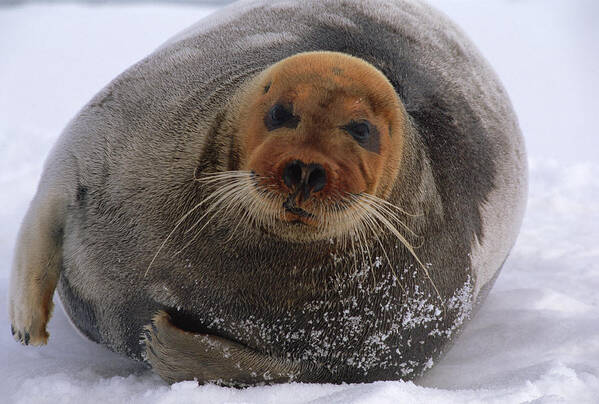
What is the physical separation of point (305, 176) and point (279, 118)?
263 millimetres

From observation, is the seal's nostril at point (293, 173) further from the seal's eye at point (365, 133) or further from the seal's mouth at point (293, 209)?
the seal's eye at point (365, 133)

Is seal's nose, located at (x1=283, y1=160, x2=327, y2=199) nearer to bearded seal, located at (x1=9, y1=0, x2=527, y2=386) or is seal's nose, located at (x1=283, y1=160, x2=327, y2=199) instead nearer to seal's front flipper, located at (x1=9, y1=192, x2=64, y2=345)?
bearded seal, located at (x1=9, y1=0, x2=527, y2=386)

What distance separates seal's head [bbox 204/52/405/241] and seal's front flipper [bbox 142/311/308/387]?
44cm

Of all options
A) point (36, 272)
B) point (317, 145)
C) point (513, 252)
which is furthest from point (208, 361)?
point (513, 252)

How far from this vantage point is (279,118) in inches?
84.9

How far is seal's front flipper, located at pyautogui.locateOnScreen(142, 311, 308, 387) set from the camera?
2402mm

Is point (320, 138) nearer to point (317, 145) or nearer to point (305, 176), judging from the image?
point (317, 145)

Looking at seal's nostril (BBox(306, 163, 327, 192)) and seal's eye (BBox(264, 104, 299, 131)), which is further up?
seal's eye (BBox(264, 104, 299, 131))

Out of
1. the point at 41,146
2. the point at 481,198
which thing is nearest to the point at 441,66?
the point at 481,198

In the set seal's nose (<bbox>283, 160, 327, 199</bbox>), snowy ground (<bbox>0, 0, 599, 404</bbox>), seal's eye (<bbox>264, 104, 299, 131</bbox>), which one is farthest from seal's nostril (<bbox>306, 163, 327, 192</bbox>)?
snowy ground (<bbox>0, 0, 599, 404</bbox>)

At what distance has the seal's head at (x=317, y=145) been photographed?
79.6 inches

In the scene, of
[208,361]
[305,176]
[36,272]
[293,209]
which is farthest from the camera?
[36,272]

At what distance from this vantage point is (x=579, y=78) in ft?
31.6

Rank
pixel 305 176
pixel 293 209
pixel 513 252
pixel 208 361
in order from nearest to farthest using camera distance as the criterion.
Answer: pixel 305 176
pixel 293 209
pixel 208 361
pixel 513 252
